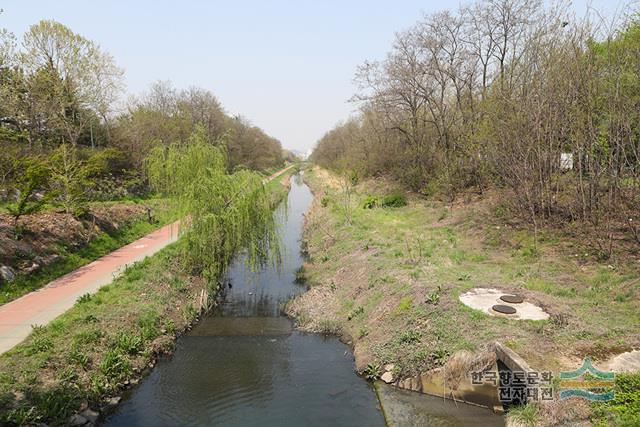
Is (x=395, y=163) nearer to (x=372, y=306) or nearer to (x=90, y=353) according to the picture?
(x=372, y=306)

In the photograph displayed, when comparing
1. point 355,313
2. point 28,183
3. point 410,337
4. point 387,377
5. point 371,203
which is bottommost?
point 387,377

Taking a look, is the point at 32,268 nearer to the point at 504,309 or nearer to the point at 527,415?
the point at 504,309

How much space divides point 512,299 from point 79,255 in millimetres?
14314

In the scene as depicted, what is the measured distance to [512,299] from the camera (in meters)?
9.87

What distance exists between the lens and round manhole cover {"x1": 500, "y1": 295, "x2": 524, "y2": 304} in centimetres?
977

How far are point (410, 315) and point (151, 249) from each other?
1128 centimetres

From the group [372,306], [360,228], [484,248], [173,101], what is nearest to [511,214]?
[484,248]

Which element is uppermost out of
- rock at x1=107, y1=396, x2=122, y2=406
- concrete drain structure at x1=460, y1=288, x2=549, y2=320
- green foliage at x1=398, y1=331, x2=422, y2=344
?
concrete drain structure at x1=460, y1=288, x2=549, y2=320

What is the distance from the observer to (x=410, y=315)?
10.1 metres

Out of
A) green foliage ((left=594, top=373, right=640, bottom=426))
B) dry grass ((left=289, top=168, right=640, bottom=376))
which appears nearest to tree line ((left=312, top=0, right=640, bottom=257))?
dry grass ((left=289, top=168, right=640, bottom=376))

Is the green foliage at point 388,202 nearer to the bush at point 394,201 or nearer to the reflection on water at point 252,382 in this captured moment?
the bush at point 394,201

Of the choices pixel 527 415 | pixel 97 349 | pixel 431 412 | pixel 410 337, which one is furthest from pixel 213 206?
pixel 527 415

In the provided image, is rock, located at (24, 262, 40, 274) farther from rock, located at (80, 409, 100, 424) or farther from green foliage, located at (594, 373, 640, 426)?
green foliage, located at (594, 373, 640, 426)

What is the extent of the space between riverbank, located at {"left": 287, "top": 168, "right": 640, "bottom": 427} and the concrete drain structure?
0.23 m
